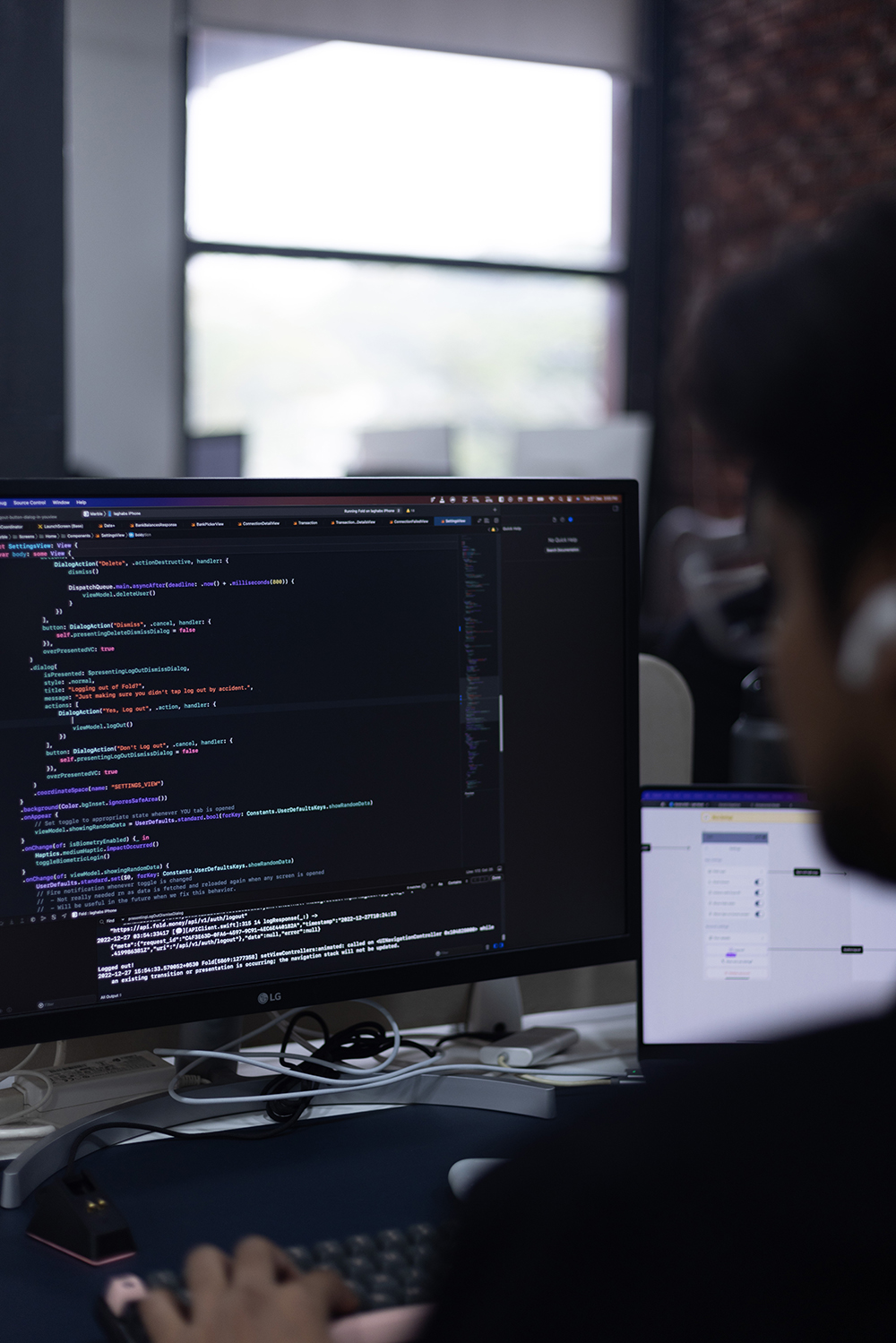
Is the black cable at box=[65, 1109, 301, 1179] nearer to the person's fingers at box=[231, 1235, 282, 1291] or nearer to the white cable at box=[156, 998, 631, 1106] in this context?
the white cable at box=[156, 998, 631, 1106]

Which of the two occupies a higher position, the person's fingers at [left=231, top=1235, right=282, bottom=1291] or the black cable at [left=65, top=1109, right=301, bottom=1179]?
the person's fingers at [left=231, top=1235, right=282, bottom=1291]

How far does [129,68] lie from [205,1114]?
3.71m

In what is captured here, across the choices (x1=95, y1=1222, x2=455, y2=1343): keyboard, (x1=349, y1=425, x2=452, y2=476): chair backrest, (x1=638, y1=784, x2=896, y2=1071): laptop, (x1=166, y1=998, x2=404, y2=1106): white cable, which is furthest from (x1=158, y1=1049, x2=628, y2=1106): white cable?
(x1=349, y1=425, x2=452, y2=476): chair backrest

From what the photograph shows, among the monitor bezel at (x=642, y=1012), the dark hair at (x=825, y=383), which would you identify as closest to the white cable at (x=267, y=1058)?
the monitor bezel at (x=642, y=1012)

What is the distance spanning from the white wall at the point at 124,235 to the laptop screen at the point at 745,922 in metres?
3.04

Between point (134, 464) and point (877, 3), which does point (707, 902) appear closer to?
point (134, 464)

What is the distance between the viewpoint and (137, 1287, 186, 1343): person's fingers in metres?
0.70

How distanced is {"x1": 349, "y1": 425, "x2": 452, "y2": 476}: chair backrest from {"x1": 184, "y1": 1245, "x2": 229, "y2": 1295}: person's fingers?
2077 mm

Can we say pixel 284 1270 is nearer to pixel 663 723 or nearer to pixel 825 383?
pixel 825 383

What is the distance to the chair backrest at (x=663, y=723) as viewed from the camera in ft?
4.27

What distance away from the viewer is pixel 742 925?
1.14 m

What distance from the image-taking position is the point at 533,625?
42.1 inches

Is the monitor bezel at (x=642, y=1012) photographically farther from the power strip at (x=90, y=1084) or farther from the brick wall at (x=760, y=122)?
the brick wall at (x=760, y=122)

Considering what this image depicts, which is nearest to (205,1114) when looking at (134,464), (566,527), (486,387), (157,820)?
(157,820)
